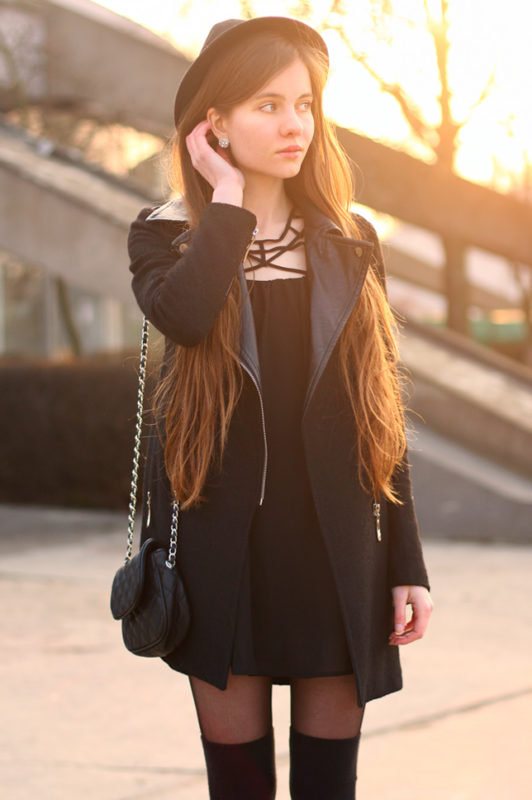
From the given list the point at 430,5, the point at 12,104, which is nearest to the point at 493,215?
the point at 430,5

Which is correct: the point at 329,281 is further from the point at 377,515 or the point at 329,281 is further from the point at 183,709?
the point at 183,709

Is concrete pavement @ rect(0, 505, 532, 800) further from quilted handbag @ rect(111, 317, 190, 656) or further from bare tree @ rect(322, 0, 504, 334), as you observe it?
bare tree @ rect(322, 0, 504, 334)

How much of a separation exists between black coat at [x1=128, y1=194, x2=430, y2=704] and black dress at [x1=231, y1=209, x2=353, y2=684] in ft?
0.12

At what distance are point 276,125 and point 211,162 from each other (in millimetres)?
165

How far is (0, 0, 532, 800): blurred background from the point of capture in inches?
158

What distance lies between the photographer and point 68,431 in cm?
997

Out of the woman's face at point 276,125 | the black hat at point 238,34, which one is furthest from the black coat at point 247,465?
the black hat at point 238,34

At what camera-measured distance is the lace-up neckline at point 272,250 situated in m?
2.41

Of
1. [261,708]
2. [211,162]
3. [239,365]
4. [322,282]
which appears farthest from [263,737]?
[211,162]

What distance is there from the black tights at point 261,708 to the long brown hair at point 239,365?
1.29 feet

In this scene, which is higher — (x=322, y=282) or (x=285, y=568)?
(x=322, y=282)

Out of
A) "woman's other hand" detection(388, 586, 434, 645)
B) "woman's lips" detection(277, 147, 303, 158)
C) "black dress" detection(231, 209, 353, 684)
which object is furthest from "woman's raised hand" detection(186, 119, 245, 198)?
"woman's other hand" detection(388, 586, 434, 645)

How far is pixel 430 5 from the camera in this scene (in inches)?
452

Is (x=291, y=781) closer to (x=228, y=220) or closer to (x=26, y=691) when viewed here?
(x=228, y=220)
